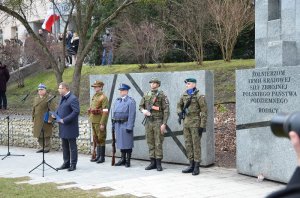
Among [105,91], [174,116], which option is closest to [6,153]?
[105,91]

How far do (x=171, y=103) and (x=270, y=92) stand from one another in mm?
2701

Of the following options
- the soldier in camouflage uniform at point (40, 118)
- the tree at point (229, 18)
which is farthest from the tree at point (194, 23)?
the soldier in camouflage uniform at point (40, 118)

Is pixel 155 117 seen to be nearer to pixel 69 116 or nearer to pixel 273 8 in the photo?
pixel 69 116

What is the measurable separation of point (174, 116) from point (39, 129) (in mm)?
4464

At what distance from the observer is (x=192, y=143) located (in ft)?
32.2

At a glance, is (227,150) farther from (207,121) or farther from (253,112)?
(253,112)

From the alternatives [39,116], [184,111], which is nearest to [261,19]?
[184,111]

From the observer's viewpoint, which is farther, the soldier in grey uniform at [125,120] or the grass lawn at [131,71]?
the grass lawn at [131,71]

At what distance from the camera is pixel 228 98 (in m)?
16.7

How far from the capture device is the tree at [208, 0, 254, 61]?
67.2 feet

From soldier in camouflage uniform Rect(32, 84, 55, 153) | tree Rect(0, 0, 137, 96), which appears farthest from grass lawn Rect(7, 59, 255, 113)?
soldier in camouflage uniform Rect(32, 84, 55, 153)

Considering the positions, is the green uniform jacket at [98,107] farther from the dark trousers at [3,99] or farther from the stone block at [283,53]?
the dark trousers at [3,99]

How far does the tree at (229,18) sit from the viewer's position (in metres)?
20.5

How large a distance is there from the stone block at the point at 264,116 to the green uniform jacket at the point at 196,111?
66 centimetres
